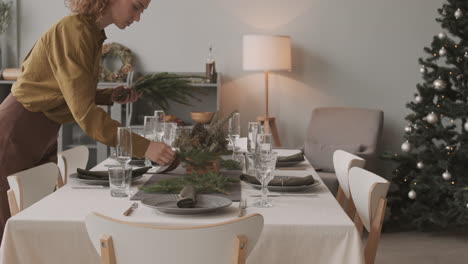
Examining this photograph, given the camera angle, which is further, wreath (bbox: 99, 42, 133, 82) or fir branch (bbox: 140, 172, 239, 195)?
wreath (bbox: 99, 42, 133, 82)

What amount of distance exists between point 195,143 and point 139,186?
31cm

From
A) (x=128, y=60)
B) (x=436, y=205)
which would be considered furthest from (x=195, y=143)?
(x=128, y=60)

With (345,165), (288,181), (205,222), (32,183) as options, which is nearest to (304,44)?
(345,165)

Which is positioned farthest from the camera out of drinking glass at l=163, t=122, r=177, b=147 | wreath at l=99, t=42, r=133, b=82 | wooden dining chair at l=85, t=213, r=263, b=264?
wreath at l=99, t=42, r=133, b=82

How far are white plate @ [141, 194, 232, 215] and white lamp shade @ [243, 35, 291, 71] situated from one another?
11.3 ft

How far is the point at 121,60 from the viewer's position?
6102mm

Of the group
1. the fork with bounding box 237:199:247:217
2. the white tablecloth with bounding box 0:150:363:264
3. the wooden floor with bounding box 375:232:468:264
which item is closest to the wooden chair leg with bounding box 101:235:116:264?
the white tablecloth with bounding box 0:150:363:264

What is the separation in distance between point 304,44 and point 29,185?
3871 mm

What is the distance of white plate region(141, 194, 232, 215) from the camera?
2.00 meters

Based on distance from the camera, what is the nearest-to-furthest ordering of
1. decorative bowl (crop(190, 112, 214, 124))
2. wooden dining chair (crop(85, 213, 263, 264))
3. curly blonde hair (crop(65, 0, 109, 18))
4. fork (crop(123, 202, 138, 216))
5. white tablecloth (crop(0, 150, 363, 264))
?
wooden dining chair (crop(85, 213, 263, 264)) → white tablecloth (crop(0, 150, 363, 264)) → fork (crop(123, 202, 138, 216)) → curly blonde hair (crop(65, 0, 109, 18)) → decorative bowl (crop(190, 112, 214, 124))

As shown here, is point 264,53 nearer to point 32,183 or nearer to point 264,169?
point 32,183

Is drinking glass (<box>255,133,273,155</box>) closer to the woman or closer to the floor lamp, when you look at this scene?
the woman

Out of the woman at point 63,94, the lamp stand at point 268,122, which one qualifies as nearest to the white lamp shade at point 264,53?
the lamp stand at point 268,122

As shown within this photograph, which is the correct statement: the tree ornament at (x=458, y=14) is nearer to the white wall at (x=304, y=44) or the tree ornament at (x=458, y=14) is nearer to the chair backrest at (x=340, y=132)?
the chair backrest at (x=340, y=132)
